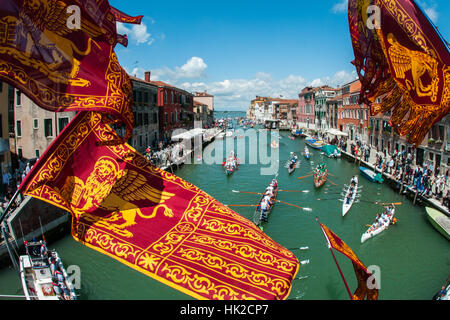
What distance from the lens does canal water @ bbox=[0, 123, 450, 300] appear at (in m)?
11.8

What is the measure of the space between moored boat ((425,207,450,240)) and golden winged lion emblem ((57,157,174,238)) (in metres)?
17.4

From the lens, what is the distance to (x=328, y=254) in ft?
47.4

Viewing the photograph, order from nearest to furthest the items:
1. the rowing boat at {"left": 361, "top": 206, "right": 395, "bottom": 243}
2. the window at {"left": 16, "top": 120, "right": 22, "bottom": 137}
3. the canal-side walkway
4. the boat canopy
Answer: the rowing boat at {"left": 361, "top": 206, "right": 395, "bottom": 243} → the canal-side walkway → the window at {"left": 16, "top": 120, "right": 22, "bottom": 137} → the boat canopy

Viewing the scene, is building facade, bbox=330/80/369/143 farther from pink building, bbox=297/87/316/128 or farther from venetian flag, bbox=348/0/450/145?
venetian flag, bbox=348/0/450/145

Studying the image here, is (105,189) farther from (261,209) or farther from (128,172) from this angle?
(261,209)

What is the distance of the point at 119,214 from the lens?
3.39m

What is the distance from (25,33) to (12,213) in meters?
Answer: 13.8

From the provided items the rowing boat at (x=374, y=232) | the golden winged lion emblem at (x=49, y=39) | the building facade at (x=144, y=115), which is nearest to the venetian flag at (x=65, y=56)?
the golden winged lion emblem at (x=49, y=39)

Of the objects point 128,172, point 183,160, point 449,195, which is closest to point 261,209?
point 449,195

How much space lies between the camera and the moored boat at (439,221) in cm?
1580

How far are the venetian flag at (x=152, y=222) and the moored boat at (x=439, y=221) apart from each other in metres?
16.8

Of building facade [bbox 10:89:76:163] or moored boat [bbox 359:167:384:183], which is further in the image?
moored boat [bbox 359:167:384:183]

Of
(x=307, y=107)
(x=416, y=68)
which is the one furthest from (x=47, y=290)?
(x=307, y=107)

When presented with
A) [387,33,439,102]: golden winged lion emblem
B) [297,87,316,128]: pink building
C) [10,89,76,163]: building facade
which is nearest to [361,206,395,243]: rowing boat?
[387,33,439,102]: golden winged lion emblem
